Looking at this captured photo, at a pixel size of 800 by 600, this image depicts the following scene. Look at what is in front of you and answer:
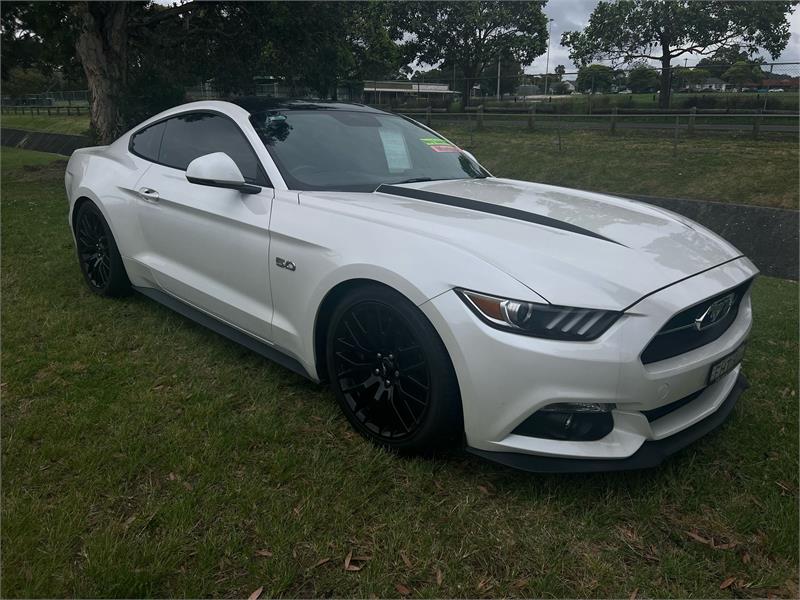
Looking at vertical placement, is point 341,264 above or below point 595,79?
below

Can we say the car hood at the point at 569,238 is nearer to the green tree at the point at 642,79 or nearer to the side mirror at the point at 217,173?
the side mirror at the point at 217,173

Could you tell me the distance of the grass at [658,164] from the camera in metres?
12.1

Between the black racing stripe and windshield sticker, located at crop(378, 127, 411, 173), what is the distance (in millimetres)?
393

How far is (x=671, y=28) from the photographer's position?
23625 millimetres

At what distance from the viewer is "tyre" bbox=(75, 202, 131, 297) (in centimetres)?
414

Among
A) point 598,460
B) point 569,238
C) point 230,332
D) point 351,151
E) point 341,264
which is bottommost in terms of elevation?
point 598,460

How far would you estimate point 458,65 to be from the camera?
39.1m

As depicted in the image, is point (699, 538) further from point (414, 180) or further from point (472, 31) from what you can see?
point (472, 31)

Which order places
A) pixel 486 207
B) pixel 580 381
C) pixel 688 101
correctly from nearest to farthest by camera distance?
pixel 580 381 < pixel 486 207 < pixel 688 101

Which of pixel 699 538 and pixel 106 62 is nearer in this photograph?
pixel 699 538

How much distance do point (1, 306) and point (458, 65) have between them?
1522 inches

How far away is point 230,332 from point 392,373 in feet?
4.04

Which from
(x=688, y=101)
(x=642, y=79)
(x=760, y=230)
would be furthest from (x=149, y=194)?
(x=642, y=79)

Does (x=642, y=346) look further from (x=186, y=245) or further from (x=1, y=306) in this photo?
(x=1, y=306)
